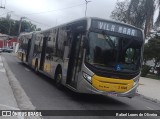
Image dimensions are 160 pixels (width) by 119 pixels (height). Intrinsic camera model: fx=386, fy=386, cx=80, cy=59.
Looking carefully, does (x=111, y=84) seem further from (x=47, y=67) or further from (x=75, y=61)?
(x=47, y=67)

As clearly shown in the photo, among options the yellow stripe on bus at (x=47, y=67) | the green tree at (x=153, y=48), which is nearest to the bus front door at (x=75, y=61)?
the yellow stripe on bus at (x=47, y=67)

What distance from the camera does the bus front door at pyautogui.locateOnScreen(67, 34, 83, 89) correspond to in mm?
14625

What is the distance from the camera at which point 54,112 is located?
11305 mm

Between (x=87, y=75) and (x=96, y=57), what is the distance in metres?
0.75

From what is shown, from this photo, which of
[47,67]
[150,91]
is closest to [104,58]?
[47,67]

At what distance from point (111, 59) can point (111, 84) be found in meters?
0.92

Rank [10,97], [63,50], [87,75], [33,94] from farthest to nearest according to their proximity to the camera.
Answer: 1. [63,50]
2. [33,94]
3. [87,75]
4. [10,97]

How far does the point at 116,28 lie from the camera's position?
14.7 meters

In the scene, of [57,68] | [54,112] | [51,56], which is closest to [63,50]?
[57,68]

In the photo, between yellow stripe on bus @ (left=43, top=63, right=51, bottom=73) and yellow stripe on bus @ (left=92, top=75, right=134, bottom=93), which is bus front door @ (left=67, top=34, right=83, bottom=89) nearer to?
yellow stripe on bus @ (left=92, top=75, right=134, bottom=93)

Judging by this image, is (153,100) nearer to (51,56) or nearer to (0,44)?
(51,56)

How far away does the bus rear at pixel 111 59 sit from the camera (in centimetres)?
1397

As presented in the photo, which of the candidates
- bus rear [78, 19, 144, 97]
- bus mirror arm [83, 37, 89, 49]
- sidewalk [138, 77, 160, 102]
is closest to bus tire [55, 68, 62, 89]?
bus rear [78, 19, 144, 97]

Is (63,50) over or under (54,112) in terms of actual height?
over
